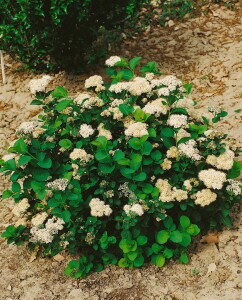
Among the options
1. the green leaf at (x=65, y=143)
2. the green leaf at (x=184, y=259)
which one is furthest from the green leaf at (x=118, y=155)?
the green leaf at (x=184, y=259)

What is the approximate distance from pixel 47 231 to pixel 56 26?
226cm

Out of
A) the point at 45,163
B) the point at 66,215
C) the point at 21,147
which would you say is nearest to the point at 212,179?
the point at 66,215

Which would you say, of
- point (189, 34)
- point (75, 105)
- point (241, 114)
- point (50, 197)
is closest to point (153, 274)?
point (50, 197)

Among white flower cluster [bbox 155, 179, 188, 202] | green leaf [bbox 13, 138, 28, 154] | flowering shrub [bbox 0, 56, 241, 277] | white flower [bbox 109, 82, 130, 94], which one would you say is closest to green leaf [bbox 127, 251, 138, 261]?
flowering shrub [bbox 0, 56, 241, 277]

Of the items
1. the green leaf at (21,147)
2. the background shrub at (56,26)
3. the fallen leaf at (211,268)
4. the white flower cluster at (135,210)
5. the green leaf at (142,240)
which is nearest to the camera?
the white flower cluster at (135,210)

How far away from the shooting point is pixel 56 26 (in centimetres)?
414

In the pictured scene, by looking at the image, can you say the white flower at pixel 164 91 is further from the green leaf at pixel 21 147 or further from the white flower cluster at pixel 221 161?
the green leaf at pixel 21 147

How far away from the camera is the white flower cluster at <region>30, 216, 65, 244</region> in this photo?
8.29ft

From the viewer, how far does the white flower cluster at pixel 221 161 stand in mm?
2576

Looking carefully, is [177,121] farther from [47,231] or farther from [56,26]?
[56,26]

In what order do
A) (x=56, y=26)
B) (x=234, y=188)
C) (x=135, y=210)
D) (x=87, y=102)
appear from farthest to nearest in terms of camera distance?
(x=56, y=26)
(x=87, y=102)
(x=234, y=188)
(x=135, y=210)

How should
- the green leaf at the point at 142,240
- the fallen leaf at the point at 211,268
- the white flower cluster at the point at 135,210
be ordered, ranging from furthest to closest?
the fallen leaf at the point at 211,268, the green leaf at the point at 142,240, the white flower cluster at the point at 135,210

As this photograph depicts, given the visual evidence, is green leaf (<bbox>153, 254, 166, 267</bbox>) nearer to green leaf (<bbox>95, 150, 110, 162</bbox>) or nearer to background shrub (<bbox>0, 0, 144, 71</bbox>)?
green leaf (<bbox>95, 150, 110, 162</bbox>)

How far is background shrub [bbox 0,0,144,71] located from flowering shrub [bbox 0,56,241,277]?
1.41 m
